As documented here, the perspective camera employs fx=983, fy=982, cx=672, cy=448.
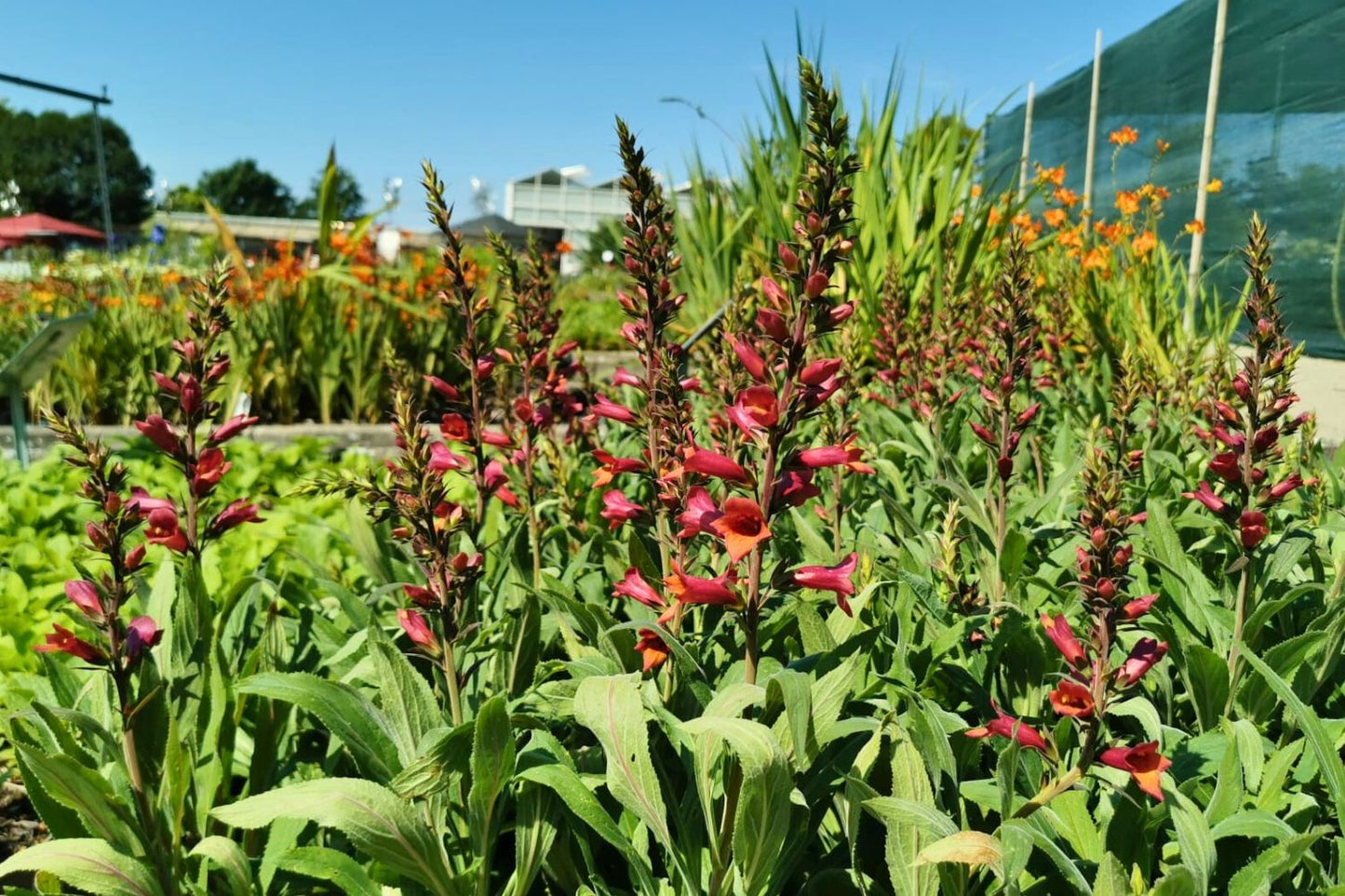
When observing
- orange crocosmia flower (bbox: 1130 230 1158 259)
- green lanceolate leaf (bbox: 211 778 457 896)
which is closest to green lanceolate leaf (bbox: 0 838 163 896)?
green lanceolate leaf (bbox: 211 778 457 896)

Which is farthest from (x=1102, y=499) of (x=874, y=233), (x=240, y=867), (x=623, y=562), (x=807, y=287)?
(x=874, y=233)

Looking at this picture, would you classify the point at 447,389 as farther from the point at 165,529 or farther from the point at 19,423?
the point at 19,423

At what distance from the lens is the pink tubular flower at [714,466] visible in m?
1.42

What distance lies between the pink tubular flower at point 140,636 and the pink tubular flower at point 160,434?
0.34 meters

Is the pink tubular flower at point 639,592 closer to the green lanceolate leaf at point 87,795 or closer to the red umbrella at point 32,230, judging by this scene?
the green lanceolate leaf at point 87,795

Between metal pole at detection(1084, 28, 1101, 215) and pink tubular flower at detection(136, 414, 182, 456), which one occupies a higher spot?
metal pole at detection(1084, 28, 1101, 215)

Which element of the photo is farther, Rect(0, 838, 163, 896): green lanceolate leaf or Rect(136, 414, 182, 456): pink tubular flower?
Rect(136, 414, 182, 456): pink tubular flower

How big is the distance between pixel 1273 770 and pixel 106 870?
6.07ft

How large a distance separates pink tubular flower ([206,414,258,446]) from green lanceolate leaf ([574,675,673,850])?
904mm

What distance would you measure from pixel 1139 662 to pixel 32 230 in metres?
43.7

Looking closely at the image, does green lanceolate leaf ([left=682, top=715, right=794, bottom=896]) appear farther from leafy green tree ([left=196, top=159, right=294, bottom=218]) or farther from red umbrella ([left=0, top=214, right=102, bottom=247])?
leafy green tree ([left=196, top=159, right=294, bottom=218])

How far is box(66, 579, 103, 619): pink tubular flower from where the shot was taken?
1.54 meters

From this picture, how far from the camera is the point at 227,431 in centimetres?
198

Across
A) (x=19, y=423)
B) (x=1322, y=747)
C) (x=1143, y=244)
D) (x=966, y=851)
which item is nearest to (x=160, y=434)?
(x=966, y=851)
